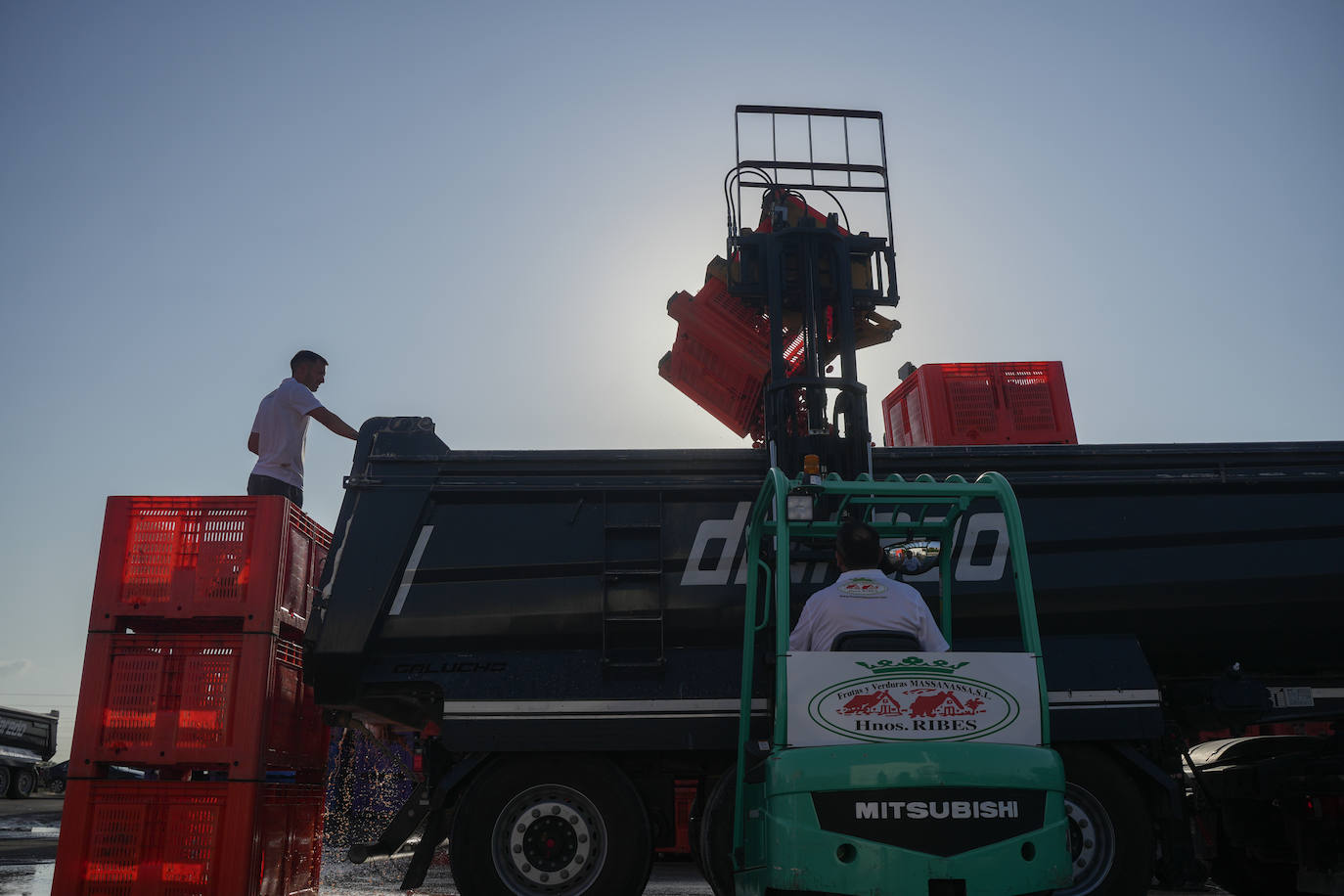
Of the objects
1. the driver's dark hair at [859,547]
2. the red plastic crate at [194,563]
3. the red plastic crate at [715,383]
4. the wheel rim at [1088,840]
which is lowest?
the wheel rim at [1088,840]

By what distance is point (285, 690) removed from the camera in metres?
6.39

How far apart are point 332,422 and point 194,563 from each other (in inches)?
56.8

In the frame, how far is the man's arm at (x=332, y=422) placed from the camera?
23.8 ft

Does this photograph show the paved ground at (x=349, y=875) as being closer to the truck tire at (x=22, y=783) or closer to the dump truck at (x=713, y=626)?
the dump truck at (x=713, y=626)

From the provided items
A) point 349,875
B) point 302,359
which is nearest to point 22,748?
point 349,875

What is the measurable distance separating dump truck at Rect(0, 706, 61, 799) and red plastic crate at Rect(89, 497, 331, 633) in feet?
80.6

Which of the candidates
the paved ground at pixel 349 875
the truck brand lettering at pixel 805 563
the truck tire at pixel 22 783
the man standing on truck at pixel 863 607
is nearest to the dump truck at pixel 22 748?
the truck tire at pixel 22 783

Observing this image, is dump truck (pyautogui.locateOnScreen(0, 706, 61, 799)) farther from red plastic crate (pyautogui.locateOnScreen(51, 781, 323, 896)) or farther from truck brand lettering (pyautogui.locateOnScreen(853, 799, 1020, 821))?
truck brand lettering (pyautogui.locateOnScreen(853, 799, 1020, 821))

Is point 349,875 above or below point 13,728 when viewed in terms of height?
below

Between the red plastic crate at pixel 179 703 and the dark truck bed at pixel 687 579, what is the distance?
413 millimetres

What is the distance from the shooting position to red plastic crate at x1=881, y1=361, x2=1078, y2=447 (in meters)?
8.21

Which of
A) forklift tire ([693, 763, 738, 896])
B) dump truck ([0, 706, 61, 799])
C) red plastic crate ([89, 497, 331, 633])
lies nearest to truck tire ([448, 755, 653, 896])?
forklift tire ([693, 763, 738, 896])

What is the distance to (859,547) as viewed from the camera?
447 centimetres

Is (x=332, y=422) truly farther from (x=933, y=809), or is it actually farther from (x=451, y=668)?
(x=933, y=809)
